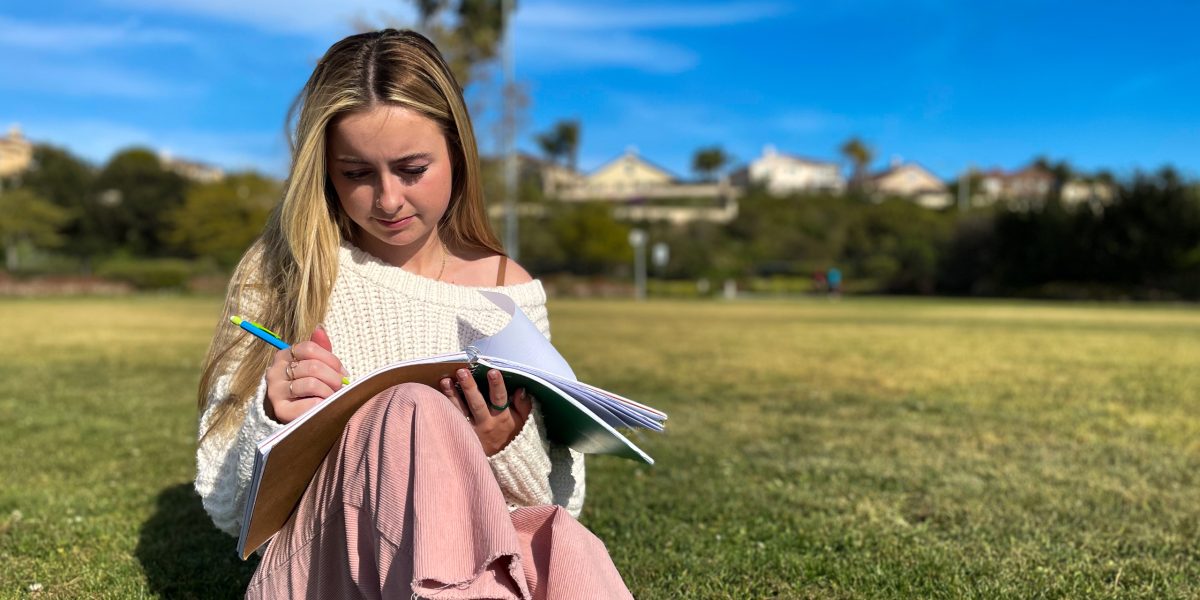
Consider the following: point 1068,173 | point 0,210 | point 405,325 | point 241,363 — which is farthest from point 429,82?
point 1068,173

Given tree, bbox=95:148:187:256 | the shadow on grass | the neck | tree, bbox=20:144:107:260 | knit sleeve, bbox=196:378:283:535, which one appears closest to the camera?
knit sleeve, bbox=196:378:283:535

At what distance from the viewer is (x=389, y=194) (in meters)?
1.99

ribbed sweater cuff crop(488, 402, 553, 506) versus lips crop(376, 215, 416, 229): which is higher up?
lips crop(376, 215, 416, 229)

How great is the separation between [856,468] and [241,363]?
10.6ft

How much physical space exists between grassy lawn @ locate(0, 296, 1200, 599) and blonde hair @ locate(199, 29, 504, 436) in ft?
3.17

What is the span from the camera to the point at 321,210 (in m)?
2.06

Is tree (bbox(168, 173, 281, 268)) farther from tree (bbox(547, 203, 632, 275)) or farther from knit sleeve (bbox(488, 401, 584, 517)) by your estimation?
knit sleeve (bbox(488, 401, 584, 517))

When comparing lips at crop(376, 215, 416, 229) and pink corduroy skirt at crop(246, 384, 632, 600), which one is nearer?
pink corduroy skirt at crop(246, 384, 632, 600)

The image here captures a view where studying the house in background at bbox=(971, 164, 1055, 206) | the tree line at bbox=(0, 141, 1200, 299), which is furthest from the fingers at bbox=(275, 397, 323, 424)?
the house in background at bbox=(971, 164, 1055, 206)

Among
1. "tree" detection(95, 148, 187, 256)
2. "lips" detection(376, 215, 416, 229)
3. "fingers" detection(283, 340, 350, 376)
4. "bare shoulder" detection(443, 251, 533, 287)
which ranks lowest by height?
"fingers" detection(283, 340, 350, 376)

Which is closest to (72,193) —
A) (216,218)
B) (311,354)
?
(216,218)

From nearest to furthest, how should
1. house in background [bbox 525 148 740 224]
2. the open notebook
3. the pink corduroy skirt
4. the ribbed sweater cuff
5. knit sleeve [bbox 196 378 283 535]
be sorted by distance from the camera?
1. the pink corduroy skirt
2. the open notebook
3. knit sleeve [bbox 196 378 283 535]
4. the ribbed sweater cuff
5. house in background [bbox 525 148 740 224]

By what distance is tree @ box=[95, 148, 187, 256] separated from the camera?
57.6 meters

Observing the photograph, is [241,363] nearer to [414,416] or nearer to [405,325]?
[405,325]
